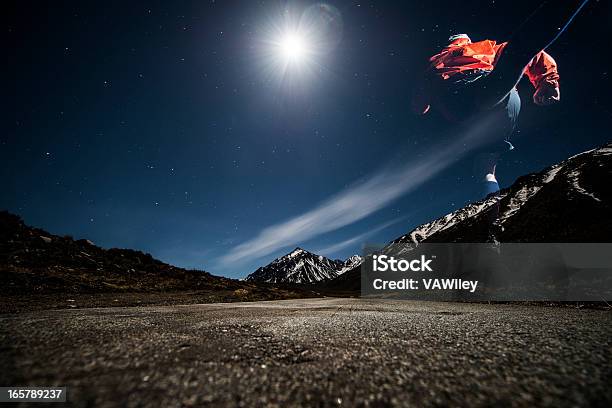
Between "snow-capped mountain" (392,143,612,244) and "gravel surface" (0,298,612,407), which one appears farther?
"snow-capped mountain" (392,143,612,244)

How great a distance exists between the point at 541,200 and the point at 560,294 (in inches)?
4950

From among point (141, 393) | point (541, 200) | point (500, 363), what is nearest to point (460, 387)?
point (500, 363)

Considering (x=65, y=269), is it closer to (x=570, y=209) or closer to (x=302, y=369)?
(x=302, y=369)

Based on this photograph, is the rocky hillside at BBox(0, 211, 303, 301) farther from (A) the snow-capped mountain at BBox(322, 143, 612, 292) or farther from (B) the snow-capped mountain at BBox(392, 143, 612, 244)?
(A) the snow-capped mountain at BBox(322, 143, 612, 292)

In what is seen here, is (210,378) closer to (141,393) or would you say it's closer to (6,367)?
(141,393)

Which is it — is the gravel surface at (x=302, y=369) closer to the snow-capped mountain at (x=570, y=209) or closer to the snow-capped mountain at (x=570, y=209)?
the snow-capped mountain at (x=570, y=209)

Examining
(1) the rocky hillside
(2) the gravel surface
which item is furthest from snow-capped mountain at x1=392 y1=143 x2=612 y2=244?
(1) the rocky hillside

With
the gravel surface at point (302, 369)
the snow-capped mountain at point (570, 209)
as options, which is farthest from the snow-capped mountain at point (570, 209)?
the gravel surface at point (302, 369)

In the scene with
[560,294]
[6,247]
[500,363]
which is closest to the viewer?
[500,363]

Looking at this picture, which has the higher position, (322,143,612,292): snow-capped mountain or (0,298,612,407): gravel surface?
(322,143,612,292): snow-capped mountain

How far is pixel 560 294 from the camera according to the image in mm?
27172

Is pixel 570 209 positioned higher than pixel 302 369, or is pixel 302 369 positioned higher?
pixel 570 209

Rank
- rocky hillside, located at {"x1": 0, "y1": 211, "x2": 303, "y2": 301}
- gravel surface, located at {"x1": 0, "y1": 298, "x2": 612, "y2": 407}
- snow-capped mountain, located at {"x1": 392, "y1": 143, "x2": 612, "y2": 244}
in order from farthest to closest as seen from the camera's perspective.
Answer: snow-capped mountain, located at {"x1": 392, "y1": 143, "x2": 612, "y2": 244} → rocky hillside, located at {"x1": 0, "y1": 211, "x2": 303, "y2": 301} → gravel surface, located at {"x1": 0, "y1": 298, "x2": 612, "y2": 407}

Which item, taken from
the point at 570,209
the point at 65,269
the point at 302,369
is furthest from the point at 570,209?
the point at 65,269
